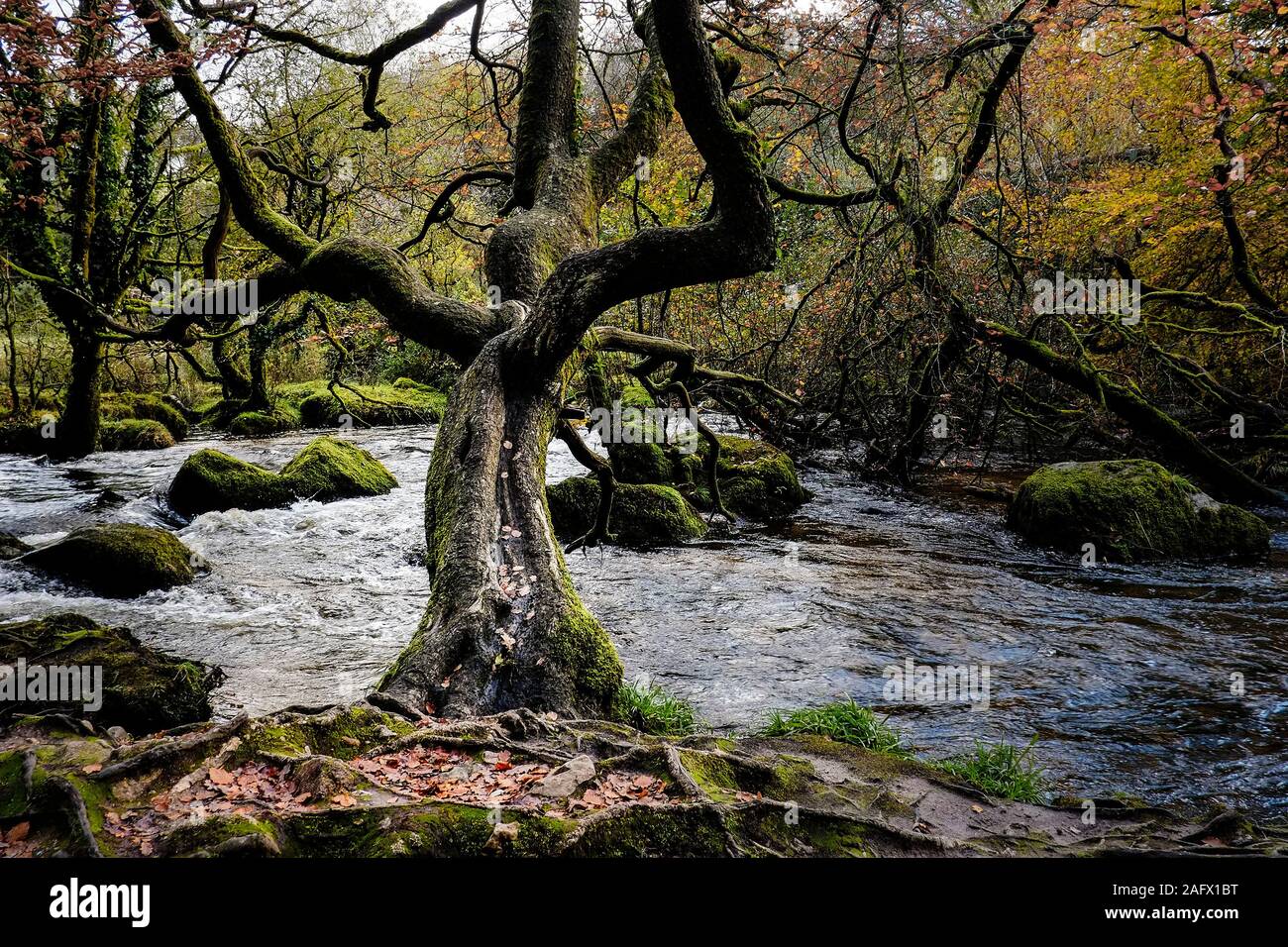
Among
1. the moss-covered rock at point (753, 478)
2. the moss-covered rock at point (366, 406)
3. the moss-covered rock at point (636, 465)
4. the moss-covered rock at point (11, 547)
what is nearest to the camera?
the moss-covered rock at point (11, 547)

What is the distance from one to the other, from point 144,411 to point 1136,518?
2168 centimetres

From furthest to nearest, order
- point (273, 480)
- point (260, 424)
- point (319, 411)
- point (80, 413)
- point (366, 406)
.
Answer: point (366, 406), point (319, 411), point (260, 424), point (80, 413), point (273, 480)

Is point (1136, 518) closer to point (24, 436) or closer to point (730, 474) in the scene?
point (730, 474)

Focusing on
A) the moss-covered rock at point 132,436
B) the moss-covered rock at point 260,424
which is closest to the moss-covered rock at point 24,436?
the moss-covered rock at point 132,436

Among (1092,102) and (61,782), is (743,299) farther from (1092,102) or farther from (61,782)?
(61,782)

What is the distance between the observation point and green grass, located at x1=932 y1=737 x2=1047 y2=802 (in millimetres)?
4062

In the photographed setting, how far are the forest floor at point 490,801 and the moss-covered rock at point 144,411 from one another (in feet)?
56.1

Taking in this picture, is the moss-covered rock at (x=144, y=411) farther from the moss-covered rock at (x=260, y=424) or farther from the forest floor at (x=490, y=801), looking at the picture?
the forest floor at (x=490, y=801)

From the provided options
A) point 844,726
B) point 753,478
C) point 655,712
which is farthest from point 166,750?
point 753,478

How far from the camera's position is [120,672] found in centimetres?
480

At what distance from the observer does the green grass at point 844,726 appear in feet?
15.4

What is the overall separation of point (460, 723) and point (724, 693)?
281 cm

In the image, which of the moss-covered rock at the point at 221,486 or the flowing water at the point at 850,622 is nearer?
the flowing water at the point at 850,622

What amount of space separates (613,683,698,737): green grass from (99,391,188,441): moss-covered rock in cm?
1714
